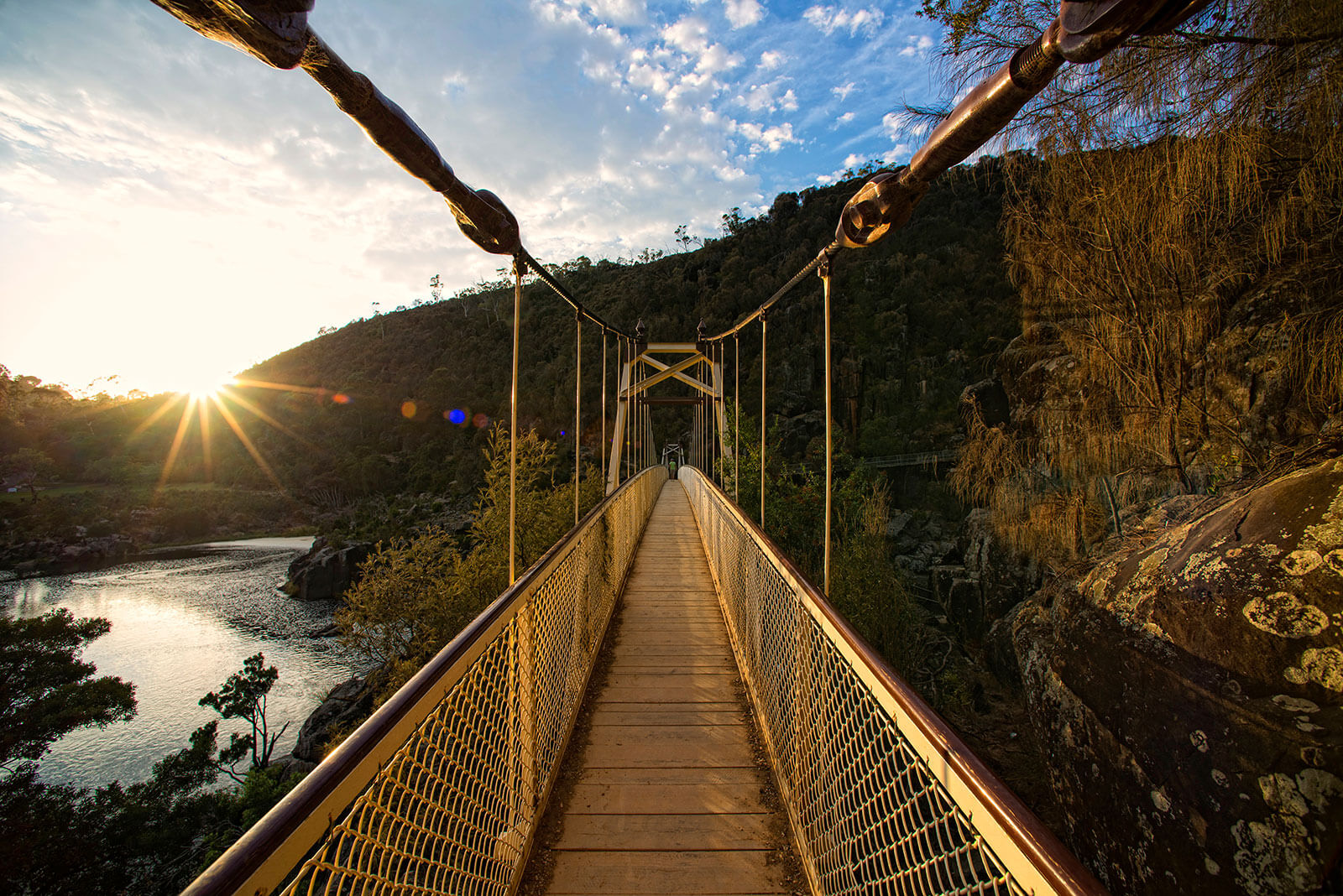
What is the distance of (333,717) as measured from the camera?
1180 cm

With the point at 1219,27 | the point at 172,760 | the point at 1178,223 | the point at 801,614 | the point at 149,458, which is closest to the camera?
the point at 801,614

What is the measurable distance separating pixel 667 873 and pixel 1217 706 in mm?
1901

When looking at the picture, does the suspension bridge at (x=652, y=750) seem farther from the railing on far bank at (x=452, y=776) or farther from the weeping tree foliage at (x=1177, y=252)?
the weeping tree foliage at (x=1177, y=252)

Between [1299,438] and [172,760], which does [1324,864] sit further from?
[172,760]

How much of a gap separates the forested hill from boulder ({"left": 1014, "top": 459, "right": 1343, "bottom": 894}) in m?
20.6

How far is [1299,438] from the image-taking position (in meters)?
2.59

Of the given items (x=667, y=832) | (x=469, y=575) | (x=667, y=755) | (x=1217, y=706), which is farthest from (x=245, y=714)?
(x=1217, y=706)

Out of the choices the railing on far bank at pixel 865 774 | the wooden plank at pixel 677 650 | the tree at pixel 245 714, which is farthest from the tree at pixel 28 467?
the railing on far bank at pixel 865 774

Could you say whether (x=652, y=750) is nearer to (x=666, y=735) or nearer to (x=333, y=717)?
(x=666, y=735)

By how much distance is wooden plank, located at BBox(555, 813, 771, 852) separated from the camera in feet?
5.94

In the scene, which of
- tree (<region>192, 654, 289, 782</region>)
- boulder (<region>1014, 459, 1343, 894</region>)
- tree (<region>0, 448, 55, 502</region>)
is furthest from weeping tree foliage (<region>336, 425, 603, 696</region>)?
tree (<region>0, 448, 55, 502</region>)

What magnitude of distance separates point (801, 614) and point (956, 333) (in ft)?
111

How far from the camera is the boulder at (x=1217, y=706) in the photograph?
1.57 metres

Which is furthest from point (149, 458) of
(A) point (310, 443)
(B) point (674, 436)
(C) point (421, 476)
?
(B) point (674, 436)
